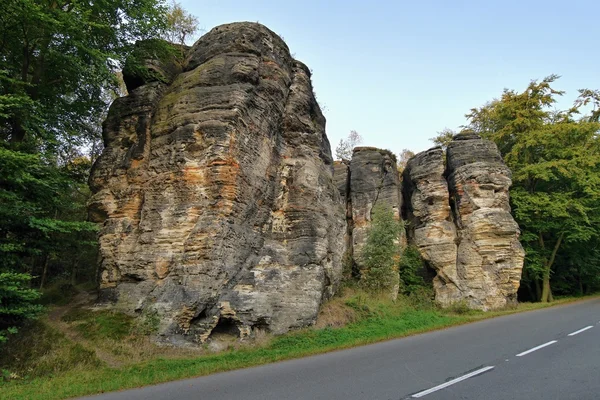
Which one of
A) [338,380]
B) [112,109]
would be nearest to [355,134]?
[112,109]

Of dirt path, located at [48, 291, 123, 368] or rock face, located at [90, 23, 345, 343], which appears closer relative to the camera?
dirt path, located at [48, 291, 123, 368]

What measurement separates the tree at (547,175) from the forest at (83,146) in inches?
3.4

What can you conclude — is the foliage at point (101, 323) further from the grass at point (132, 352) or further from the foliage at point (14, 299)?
the foliage at point (14, 299)

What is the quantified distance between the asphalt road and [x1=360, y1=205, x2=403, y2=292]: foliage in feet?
27.6

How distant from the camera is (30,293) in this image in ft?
29.3

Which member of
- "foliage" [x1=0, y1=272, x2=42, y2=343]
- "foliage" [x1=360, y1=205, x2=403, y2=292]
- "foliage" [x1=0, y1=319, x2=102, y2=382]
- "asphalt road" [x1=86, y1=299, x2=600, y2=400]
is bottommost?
"foliage" [x1=0, y1=319, x2=102, y2=382]

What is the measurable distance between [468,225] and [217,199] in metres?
15.8

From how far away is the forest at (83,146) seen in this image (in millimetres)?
9945

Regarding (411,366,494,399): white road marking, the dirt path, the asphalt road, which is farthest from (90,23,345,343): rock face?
(411,366,494,399): white road marking

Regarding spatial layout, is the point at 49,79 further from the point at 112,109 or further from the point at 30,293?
→ the point at 30,293

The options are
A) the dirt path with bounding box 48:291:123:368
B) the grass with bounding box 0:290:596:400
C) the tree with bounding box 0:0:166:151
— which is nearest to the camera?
the grass with bounding box 0:290:596:400

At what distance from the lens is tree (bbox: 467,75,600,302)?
24.0m

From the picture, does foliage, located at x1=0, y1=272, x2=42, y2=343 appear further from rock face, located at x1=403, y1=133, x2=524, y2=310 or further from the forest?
rock face, located at x1=403, y1=133, x2=524, y2=310

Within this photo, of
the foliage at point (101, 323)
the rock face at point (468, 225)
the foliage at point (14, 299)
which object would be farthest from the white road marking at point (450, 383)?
the rock face at point (468, 225)
